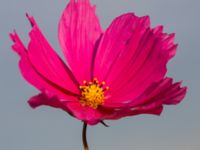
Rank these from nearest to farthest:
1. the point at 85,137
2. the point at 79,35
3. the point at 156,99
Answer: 1. the point at 85,137
2. the point at 156,99
3. the point at 79,35

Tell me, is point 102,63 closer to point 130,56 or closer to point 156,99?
point 130,56

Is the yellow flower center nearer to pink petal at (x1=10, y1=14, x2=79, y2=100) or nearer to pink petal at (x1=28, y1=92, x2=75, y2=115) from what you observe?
pink petal at (x1=10, y1=14, x2=79, y2=100)

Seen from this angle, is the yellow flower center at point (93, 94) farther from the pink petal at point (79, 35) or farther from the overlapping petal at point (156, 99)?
the overlapping petal at point (156, 99)

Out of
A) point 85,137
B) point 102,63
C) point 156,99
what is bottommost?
point 85,137

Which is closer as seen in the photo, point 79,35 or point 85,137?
point 85,137

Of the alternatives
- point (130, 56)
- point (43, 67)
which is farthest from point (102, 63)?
point (43, 67)

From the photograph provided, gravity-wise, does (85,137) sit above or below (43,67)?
below
